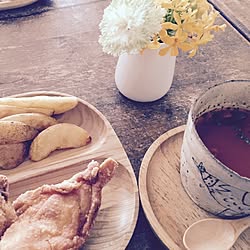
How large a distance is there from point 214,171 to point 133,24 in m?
0.28

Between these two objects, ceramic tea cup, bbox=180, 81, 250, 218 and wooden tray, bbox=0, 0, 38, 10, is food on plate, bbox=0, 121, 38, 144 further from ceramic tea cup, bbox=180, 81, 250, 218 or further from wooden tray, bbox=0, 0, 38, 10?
wooden tray, bbox=0, 0, 38, 10

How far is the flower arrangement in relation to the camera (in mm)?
735

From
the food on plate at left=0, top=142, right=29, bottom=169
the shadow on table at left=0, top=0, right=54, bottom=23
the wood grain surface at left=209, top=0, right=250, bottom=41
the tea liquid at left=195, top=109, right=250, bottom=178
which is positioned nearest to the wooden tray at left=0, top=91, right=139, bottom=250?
the food on plate at left=0, top=142, right=29, bottom=169

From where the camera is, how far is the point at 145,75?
0.86 m

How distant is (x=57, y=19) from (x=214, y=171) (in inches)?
25.0

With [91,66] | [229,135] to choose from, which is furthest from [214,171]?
[91,66]

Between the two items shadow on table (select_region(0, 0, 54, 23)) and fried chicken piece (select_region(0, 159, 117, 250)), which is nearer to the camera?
fried chicken piece (select_region(0, 159, 117, 250))

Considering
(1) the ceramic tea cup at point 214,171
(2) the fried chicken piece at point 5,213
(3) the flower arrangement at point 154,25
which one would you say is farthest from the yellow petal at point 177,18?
(2) the fried chicken piece at point 5,213

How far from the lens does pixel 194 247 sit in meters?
0.66

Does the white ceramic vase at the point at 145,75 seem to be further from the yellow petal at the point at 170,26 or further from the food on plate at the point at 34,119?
the food on plate at the point at 34,119

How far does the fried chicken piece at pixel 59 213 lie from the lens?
1.91ft

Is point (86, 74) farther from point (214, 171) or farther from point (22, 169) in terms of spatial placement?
point (214, 171)

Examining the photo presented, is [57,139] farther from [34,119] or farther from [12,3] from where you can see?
[12,3]

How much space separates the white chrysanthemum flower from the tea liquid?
16 cm
